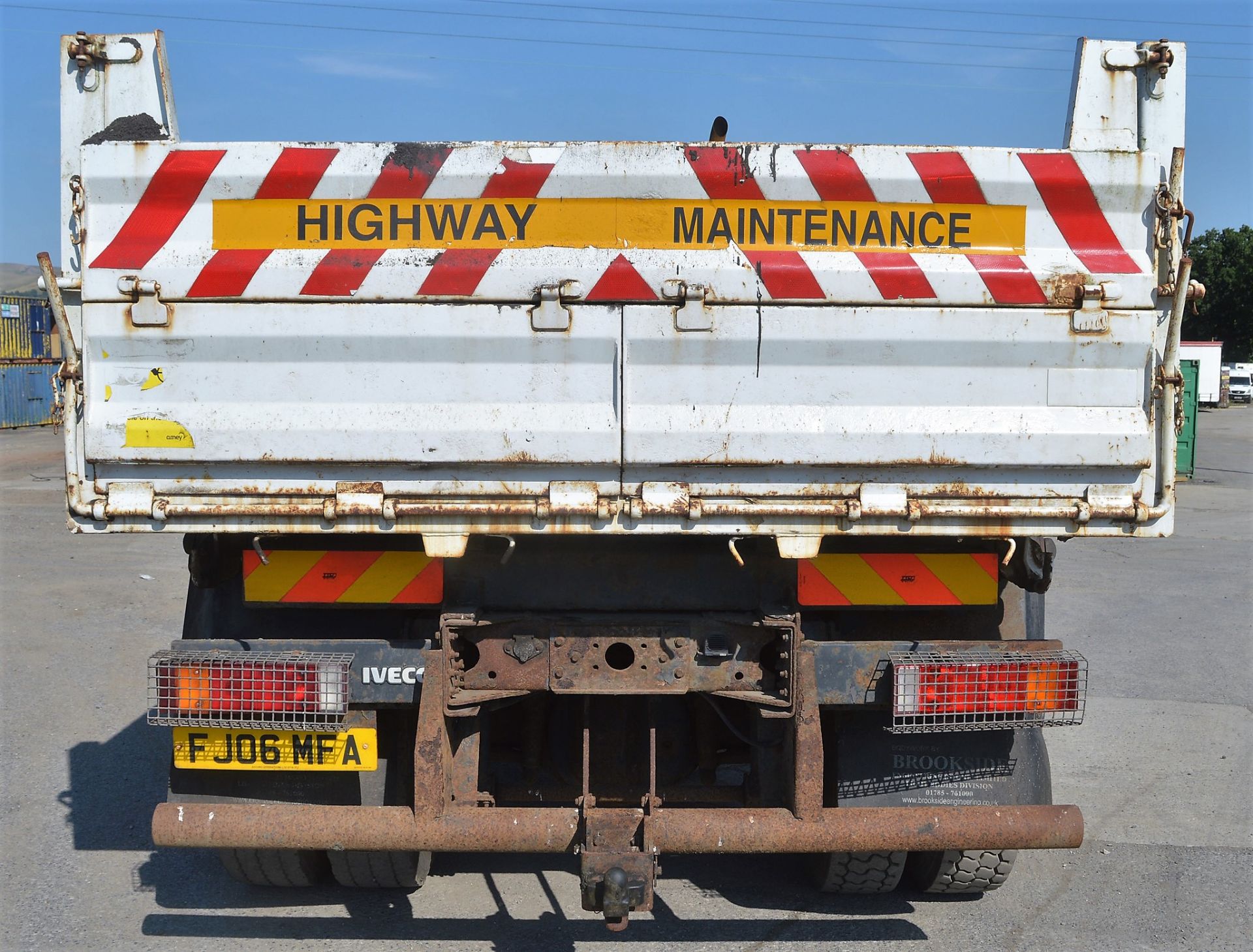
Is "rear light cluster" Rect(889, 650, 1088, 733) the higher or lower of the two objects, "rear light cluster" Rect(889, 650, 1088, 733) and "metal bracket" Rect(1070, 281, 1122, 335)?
the lower

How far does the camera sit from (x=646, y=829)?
325cm

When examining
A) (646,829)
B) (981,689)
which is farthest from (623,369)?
(981,689)

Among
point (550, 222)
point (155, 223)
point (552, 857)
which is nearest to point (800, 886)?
point (552, 857)

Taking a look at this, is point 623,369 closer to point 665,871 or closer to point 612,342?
point 612,342

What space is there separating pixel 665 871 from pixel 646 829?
1265mm

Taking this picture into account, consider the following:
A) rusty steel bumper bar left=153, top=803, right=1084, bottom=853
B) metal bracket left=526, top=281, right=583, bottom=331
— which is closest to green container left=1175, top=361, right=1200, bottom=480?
rusty steel bumper bar left=153, top=803, right=1084, bottom=853

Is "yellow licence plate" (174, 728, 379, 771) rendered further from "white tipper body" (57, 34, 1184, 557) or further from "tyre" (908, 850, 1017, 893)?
"tyre" (908, 850, 1017, 893)

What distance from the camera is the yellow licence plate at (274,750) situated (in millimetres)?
3553

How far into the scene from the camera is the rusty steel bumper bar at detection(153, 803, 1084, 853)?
3250mm

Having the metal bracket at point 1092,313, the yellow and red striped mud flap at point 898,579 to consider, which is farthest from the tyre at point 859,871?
the metal bracket at point 1092,313

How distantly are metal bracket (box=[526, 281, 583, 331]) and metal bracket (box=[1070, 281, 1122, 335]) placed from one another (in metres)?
1.37

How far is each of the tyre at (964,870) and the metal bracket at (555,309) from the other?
2.22 m

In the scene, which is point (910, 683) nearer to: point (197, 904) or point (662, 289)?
point (662, 289)

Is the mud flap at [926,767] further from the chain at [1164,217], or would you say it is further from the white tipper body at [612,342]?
the chain at [1164,217]
